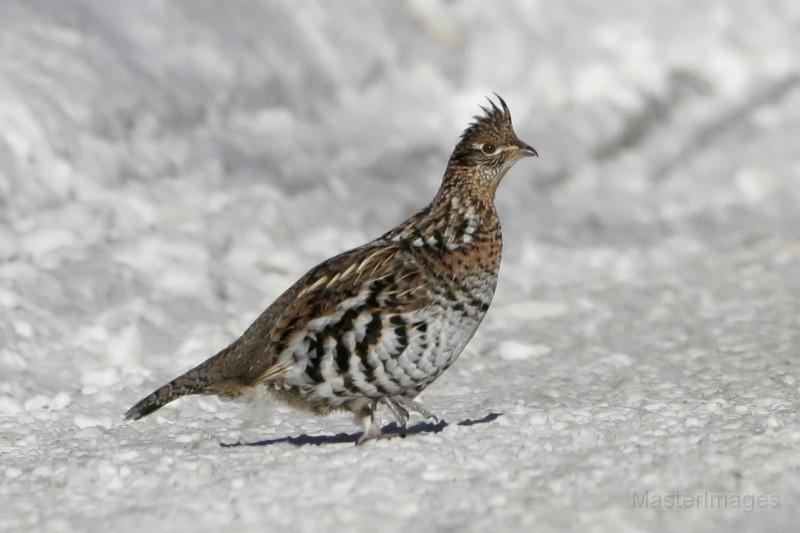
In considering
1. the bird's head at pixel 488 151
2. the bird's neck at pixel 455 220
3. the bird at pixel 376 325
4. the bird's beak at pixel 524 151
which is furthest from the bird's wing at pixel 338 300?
the bird's beak at pixel 524 151

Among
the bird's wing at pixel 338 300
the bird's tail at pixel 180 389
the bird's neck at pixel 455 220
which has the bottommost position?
the bird's tail at pixel 180 389

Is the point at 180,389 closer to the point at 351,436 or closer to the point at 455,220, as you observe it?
the point at 351,436

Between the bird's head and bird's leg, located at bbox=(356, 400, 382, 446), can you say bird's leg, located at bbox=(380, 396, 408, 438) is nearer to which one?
bird's leg, located at bbox=(356, 400, 382, 446)

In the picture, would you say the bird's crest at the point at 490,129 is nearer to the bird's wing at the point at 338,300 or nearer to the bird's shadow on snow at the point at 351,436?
the bird's wing at the point at 338,300

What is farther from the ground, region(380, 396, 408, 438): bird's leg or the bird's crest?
the bird's crest

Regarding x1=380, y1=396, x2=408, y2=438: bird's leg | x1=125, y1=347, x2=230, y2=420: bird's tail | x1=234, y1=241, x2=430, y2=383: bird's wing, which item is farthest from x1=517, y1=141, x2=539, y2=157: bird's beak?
x1=125, y1=347, x2=230, y2=420: bird's tail

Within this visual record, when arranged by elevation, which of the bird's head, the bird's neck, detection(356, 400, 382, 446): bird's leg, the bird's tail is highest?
the bird's head

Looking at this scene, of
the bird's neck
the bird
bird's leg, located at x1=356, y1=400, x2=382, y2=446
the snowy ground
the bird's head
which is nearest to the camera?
the snowy ground

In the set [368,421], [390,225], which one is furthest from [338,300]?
[390,225]
